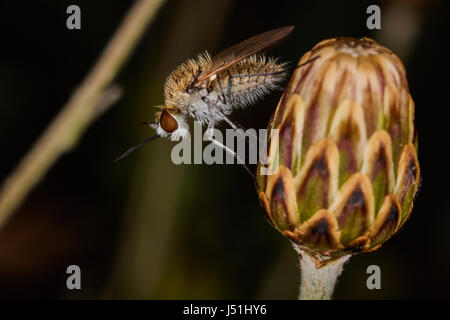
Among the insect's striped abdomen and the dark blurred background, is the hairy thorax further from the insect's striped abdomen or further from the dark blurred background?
the dark blurred background

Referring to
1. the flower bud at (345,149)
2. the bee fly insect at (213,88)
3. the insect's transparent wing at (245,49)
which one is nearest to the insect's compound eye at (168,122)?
the bee fly insect at (213,88)

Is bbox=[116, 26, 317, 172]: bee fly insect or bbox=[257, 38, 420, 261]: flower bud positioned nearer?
bbox=[257, 38, 420, 261]: flower bud

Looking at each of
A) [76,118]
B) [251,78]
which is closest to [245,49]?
[251,78]

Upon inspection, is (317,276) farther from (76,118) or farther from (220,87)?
(76,118)

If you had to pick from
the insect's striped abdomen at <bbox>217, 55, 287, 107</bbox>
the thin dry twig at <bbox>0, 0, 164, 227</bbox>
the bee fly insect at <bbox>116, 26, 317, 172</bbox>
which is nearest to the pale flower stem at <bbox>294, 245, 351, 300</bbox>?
the bee fly insect at <bbox>116, 26, 317, 172</bbox>

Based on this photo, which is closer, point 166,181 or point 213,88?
point 213,88
